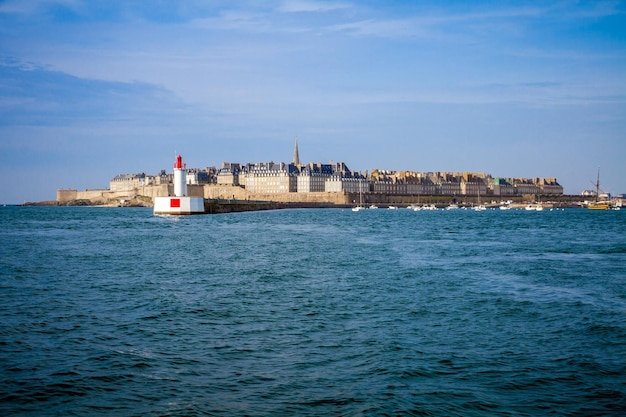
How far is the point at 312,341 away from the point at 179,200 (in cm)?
5615

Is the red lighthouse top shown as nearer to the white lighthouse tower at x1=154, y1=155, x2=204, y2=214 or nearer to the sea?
the white lighthouse tower at x1=154, y1=155, x2=204, y2=214

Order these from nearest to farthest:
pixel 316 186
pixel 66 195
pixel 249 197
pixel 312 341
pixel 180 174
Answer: pixel 312 341, pixel 180 174, pixel 249 197, pixel 316 186, pixel 66 195

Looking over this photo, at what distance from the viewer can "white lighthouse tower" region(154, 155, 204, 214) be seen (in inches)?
2482

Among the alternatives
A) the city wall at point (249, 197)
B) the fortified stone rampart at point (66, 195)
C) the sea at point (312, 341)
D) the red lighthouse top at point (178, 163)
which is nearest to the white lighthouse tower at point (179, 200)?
the red lighthouse top at point (178, 163)

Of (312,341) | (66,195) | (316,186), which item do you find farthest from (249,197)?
(312,341)

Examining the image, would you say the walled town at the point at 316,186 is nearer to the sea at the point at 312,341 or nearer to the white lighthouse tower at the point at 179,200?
the white lighthouse tower at the point at 179,200

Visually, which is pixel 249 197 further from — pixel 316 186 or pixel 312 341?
pixel 312 341

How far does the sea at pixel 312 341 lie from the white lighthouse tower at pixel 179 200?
140 ft

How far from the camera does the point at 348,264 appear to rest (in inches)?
874

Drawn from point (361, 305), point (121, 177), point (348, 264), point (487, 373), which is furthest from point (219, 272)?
point (121, 177)

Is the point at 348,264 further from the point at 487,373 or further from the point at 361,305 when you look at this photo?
the point at 487,373

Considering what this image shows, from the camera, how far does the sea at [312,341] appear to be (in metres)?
7.51

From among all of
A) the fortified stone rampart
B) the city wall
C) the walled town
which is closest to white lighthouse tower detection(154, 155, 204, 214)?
the city wall

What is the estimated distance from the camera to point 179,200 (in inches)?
2544
